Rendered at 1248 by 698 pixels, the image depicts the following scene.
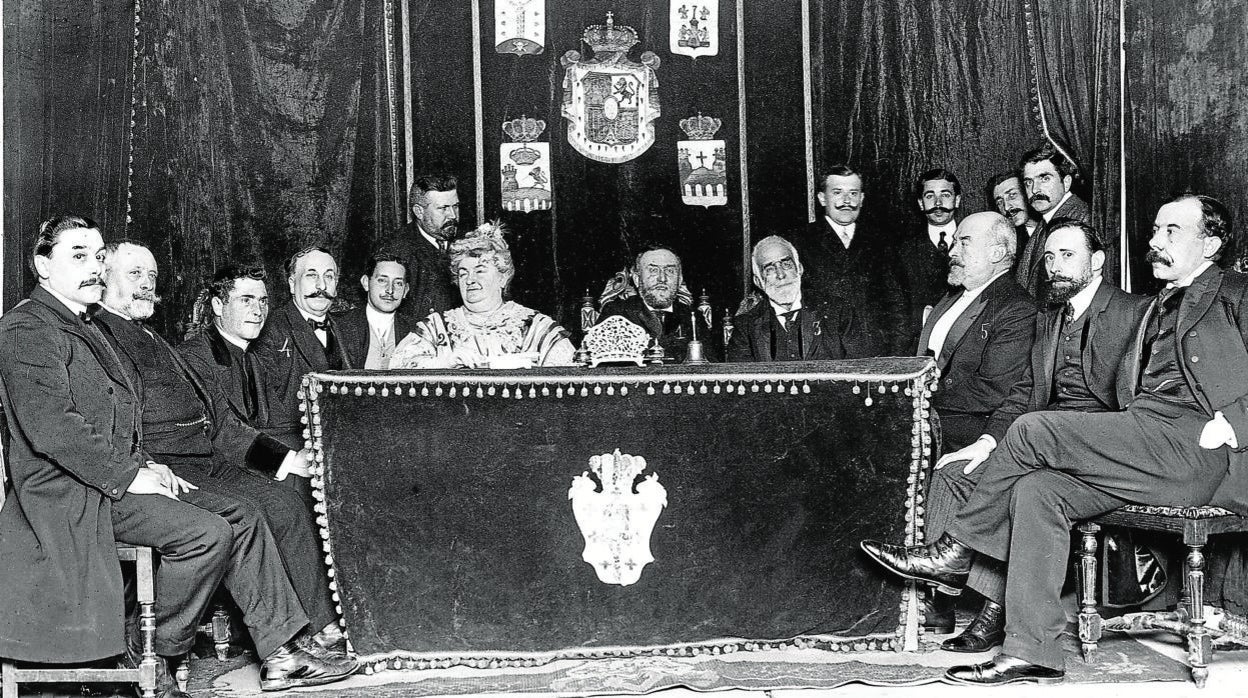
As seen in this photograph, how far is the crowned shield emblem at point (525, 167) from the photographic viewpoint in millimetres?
6703

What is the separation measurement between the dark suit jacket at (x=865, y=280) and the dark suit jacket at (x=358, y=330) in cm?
191

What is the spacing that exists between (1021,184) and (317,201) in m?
3.45

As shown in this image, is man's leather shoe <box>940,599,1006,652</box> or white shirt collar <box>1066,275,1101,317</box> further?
white shirt collar <box>1066,275,1101,317</box>

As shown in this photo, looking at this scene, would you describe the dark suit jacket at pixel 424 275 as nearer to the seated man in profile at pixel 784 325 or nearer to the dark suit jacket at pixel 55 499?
the seated man in profile at pixel 784 325

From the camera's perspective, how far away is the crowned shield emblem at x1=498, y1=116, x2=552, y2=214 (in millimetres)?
6703

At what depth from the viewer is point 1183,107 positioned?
225 inches

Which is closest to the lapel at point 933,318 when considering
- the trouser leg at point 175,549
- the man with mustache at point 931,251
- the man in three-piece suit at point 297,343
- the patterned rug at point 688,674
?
the man with mustache at point 931,251

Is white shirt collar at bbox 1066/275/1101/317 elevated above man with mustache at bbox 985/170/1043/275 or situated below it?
below

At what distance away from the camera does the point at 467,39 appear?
6.70 m

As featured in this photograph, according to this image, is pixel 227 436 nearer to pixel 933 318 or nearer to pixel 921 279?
pixel 933 318

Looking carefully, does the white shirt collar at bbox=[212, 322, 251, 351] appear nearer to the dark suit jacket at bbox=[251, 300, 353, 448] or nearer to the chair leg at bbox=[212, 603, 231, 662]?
the dark suit jacket at bbox=[251, 300, 353, 448]

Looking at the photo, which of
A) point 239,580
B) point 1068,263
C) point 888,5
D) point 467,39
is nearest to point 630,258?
point 467,39

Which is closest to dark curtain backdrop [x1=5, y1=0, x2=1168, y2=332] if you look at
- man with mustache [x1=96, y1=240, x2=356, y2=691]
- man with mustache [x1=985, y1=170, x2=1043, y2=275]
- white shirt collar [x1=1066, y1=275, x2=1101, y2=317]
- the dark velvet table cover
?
man with mustache [x1=985, y1=170, x2=1043, y2=275]

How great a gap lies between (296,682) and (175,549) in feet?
2.01
